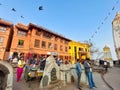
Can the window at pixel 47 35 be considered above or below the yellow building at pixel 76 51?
above

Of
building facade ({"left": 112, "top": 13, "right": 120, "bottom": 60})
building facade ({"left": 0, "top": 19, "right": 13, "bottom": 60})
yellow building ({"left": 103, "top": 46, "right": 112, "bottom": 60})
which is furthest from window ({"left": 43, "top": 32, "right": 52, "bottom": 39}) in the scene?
building facade ({"left": 112, "top": 13, "right": 120, "bottom": 60})

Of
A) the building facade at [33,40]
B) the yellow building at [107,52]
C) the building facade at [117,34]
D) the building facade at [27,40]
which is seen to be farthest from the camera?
the yellow building at [107,52]

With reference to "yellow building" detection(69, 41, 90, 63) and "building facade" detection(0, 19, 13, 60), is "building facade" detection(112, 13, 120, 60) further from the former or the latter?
"building facade" detection(0, 19, 13, 60)

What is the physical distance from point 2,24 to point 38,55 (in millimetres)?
9328

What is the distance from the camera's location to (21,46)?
26344 millimetres

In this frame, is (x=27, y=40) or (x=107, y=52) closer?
(x=27, y=40)

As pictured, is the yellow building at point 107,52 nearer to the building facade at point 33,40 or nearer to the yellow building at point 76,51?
the yellow building at point 76,51

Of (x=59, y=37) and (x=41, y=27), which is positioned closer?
(x=41, y=27)

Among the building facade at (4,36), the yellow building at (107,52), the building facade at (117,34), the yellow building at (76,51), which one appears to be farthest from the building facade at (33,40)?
the building facade at (117,34)

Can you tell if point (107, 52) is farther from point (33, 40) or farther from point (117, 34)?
point (33, 40)

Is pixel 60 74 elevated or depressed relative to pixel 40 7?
depressed

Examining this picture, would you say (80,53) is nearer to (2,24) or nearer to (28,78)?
(2,24)

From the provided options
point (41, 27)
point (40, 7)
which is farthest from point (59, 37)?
point (40, 7)

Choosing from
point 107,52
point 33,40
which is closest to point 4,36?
point 33,40
